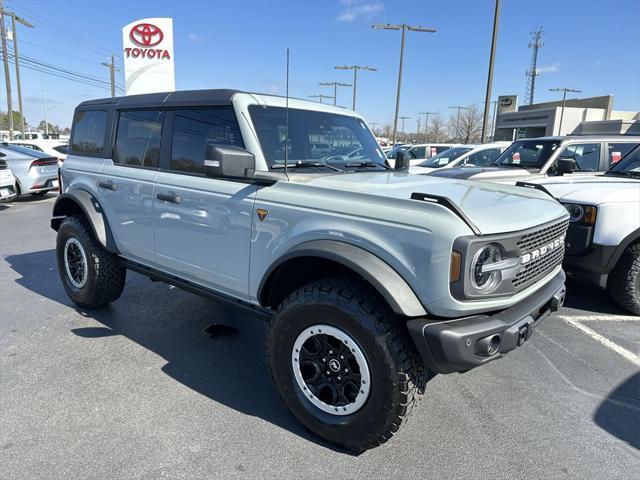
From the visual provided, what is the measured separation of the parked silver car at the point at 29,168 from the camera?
11.0m

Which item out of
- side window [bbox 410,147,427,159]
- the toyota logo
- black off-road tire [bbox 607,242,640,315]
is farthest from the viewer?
side window [bbox 410,147,427,159]

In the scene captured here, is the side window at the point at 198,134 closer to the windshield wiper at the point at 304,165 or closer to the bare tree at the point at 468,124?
the windshield wiper at the point at 304,165

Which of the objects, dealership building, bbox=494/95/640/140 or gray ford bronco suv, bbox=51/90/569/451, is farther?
dealership building, bbox=494/95/640/140

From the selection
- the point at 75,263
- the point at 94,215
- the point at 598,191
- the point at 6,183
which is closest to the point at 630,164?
the point at 598,191

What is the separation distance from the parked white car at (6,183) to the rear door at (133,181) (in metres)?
7.85

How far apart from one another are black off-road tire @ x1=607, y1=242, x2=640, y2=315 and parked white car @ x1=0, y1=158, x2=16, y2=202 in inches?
455

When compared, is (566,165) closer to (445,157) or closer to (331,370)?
(331,370)

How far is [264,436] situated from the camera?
2.68 m

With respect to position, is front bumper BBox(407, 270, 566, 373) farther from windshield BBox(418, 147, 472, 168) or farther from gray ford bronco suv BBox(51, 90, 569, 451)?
windshield BBox(418, 147, 472, 168)

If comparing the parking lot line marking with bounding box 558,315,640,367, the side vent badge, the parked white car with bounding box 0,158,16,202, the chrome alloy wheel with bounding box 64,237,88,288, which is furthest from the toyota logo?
the parking lot line marking with bounding box 558,315,640,367

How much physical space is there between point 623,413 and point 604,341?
4.10 ft

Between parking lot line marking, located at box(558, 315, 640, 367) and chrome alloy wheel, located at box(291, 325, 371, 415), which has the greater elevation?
chrome alloy wheel, located at box(291, 325, 371, 415)

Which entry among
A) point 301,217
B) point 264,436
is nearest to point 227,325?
point 264,436

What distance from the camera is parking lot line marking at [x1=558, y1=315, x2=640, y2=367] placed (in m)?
3.80
